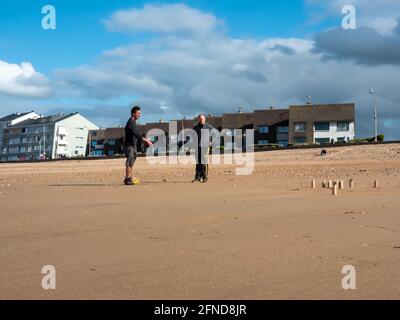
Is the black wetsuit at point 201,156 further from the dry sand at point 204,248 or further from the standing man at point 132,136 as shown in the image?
the dry sand at point 204,248

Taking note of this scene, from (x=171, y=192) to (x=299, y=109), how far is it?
80.6 metres

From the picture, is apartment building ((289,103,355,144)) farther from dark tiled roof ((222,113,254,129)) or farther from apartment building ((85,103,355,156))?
dark tiled roof ((222,113,254,129))

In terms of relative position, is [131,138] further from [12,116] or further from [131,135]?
[12,116]

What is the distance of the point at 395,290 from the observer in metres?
3.12

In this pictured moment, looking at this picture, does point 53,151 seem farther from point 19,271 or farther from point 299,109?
point 19,271

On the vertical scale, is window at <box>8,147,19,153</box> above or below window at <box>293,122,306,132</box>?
below

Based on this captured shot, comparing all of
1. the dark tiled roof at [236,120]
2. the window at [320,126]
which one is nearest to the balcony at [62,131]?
the dark tiled roof at [236,120]

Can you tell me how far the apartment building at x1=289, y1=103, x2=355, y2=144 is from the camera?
8406 cm

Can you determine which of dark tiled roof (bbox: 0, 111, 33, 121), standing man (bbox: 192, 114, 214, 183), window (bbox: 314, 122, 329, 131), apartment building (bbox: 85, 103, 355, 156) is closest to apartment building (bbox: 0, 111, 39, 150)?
dark tiled roof (bbox: 0, 111, 33, 121)

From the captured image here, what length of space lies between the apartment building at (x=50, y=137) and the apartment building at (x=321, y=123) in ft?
202

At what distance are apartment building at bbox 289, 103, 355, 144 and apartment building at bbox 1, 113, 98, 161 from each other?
61604 millimetres

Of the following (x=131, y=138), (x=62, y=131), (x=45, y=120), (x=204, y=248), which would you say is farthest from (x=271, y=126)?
(x=204, y=248)

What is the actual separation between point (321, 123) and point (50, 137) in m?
73.6
